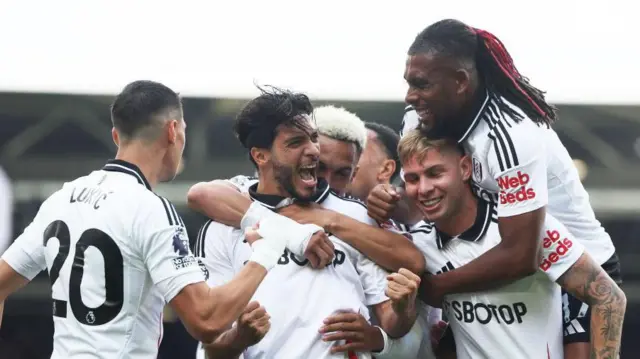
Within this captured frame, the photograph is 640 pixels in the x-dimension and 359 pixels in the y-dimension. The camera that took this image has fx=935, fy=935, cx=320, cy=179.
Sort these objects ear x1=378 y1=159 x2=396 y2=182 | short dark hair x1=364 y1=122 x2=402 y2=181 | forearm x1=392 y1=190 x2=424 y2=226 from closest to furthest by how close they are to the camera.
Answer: forearm x1=392 y1=190 x2=424 y2=226
ear x1=378 y1=159 x2=396 y2=182
short dark hair x1=364 y1=122 x2=402 y2=181

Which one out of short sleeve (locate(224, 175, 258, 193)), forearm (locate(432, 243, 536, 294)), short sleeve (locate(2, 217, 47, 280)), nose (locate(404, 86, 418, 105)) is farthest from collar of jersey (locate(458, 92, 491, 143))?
short sleeve (locate(2, 217, 47, 280))

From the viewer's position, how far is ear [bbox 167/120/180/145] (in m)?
3.57

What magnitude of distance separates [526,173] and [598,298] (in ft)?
1.83

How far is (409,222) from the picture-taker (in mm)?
4336

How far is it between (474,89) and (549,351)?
1.03 m

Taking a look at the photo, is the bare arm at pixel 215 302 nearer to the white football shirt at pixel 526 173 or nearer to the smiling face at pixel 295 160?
the smiling face at pixel 295 160

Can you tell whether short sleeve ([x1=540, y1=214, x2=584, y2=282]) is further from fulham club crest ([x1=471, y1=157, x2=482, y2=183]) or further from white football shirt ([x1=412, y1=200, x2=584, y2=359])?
fulham club crest ([x1=471, y1=157, x2=482, y2=183])

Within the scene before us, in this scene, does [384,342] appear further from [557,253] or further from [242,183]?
[242,183]

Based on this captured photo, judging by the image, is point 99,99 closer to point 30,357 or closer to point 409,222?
point 30,357

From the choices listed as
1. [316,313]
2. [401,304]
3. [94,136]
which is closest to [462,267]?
[401,304]

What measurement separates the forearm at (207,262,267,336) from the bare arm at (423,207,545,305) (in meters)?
0.78

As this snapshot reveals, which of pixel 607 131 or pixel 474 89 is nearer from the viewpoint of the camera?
pixel 474 89

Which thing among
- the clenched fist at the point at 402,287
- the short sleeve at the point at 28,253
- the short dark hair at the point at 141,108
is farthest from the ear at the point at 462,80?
the short sleeve at the point at 28,253

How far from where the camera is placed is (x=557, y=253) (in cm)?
346
